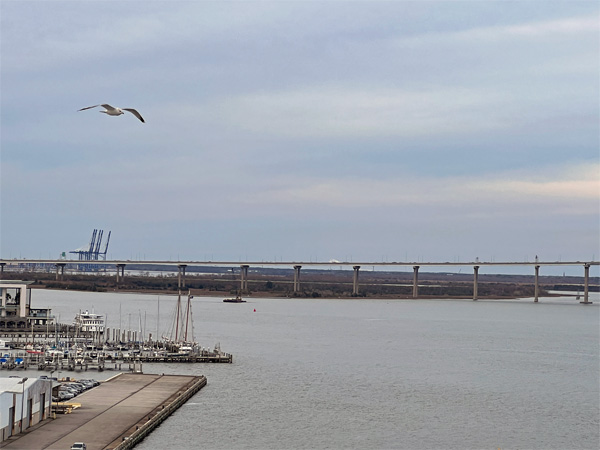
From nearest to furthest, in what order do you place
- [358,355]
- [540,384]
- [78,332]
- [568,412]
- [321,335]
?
[568,412] → [540,384] → [358,355] → [78,332] → [321,335]

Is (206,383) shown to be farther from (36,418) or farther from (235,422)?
(36,418)

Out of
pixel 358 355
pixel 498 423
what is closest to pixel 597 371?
pixel 358 355

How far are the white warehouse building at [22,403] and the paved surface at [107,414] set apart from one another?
0.29 metres

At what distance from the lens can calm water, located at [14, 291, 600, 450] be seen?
1142 inches

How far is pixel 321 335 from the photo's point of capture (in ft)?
212

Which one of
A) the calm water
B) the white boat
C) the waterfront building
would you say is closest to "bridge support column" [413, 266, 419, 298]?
the calm water

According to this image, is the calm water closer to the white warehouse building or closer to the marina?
the marina

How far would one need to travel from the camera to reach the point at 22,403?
1027 inches

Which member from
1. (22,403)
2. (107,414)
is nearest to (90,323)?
(107,414)

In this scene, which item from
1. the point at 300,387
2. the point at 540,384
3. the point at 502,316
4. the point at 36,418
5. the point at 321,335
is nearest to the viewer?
the point at 36,418

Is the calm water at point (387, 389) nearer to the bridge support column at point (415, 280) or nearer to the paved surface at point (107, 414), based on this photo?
the paved surface at point (107, 414)

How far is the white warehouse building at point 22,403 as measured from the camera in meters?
24.8

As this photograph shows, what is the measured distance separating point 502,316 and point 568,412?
206 ft

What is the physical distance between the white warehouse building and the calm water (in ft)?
11.6
